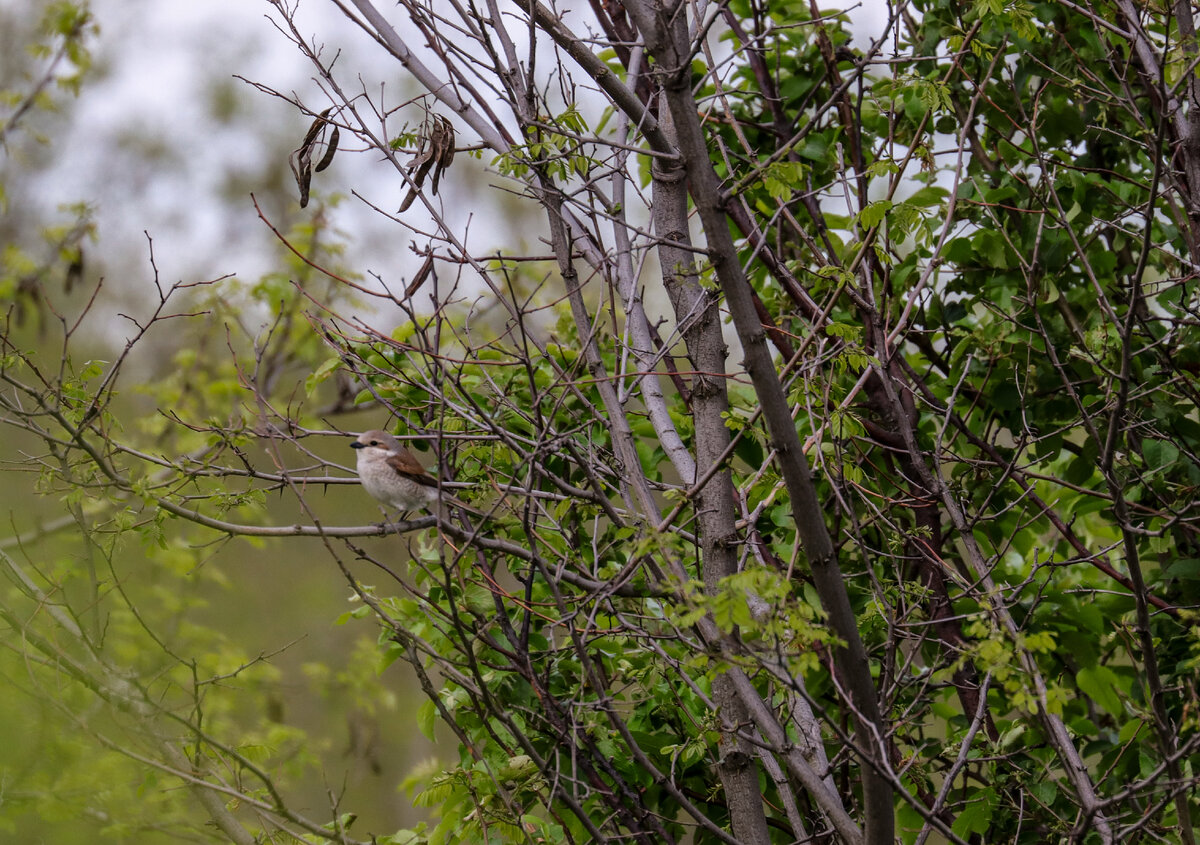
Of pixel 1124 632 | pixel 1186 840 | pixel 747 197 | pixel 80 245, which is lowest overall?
pixel 1186 840

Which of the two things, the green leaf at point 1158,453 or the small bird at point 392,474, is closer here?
the green leaf at point 1158,453

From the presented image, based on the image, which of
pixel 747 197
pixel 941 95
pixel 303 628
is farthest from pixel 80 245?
pixel 941 95

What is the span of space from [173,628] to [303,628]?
3.07 m

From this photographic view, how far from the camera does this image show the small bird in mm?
3797

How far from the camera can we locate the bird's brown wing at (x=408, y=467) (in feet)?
12.5

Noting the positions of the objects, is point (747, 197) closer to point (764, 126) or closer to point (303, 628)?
point (764, 126)

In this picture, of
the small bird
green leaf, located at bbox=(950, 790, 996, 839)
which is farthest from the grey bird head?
green leaf, located at bbox=(950, 790, 996, 839)

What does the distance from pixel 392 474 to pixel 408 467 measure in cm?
7

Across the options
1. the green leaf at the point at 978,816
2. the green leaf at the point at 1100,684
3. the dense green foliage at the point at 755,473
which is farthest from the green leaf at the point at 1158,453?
the green leaf at the point at 978,816

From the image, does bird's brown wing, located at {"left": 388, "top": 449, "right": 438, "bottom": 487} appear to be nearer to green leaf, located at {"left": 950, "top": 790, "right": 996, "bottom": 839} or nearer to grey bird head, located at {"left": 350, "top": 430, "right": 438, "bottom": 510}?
grey bird head, located at {"left": 350, "top": 430, "right": 438, "bottom": 510}

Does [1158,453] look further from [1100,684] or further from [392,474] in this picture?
[392,474]

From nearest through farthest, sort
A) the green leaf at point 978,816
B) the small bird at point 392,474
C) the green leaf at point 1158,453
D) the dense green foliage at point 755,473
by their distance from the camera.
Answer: the dense green foliage at point 755,473
the green leaf at point 978,816
the green leaf at point 1158,453
the small bird at point 392,474

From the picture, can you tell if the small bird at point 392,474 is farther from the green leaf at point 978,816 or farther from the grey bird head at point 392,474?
the green leaf at point 978,816

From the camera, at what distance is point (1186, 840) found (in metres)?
2.40
